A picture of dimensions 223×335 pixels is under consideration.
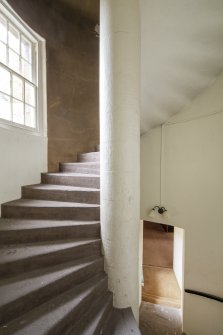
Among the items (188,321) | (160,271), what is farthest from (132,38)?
(160,271)

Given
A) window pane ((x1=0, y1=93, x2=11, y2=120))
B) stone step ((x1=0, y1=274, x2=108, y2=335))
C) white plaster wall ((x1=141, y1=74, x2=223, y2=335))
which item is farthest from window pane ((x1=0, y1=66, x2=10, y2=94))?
white plaster wall ((x1=141, y1=74, x2=223, y2=335))

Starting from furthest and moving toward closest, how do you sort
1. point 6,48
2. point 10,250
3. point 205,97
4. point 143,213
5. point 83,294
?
point 143,213 → point 205,97 → point 6,48 → point 10,250 → point 83,294

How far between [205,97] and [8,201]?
3502mm

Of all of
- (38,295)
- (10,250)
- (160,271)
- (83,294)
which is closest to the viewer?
(38,295)

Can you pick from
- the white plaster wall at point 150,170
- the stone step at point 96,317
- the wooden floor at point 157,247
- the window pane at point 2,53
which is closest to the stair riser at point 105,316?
the stone step at point 96,317

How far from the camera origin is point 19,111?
2.88m

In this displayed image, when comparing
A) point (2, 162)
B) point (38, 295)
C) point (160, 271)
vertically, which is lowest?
point (160, 271)

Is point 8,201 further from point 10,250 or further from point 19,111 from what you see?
point 19,111

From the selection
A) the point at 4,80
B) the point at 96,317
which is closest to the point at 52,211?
the point at 96,317

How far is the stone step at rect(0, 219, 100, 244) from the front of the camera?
1876 millimetres

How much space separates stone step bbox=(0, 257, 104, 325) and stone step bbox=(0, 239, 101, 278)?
0.19 ft

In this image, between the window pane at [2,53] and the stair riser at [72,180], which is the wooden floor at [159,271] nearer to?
the stair riser at [72,180]

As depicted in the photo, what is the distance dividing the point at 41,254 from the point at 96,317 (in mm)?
704

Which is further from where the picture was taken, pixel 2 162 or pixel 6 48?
pixel 6 48
